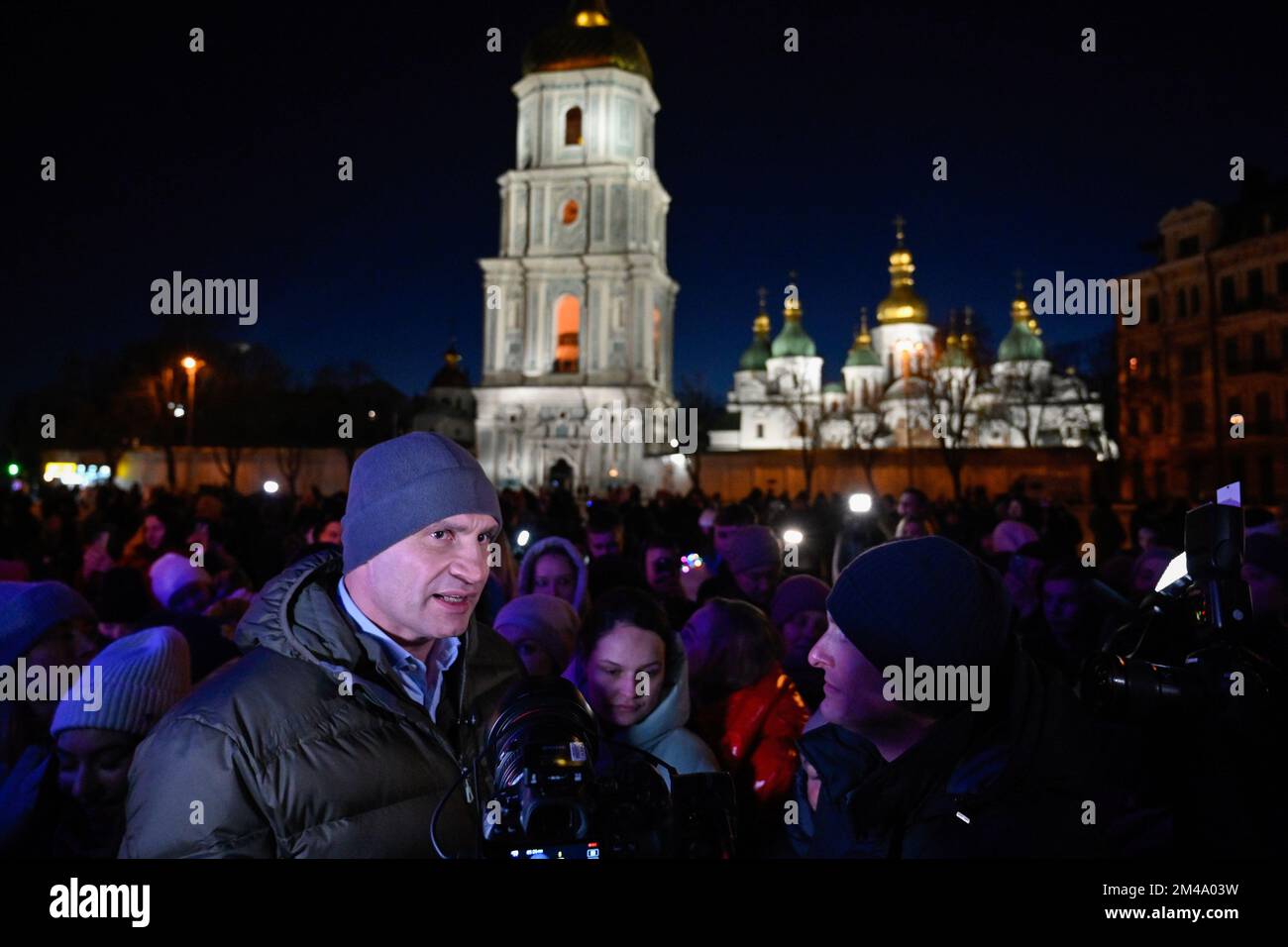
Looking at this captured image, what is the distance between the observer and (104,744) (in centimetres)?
315

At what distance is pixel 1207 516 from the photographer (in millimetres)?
2430

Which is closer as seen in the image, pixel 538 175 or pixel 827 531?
pixel 827 531

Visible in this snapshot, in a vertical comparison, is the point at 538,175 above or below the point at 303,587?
above

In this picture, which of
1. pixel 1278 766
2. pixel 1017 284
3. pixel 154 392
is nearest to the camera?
pixel 1278 766

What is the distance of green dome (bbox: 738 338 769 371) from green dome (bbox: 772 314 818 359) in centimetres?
135

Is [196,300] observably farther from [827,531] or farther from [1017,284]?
[1017,284]

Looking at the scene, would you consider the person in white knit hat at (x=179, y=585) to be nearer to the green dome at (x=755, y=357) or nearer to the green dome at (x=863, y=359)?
the green dome at (x=863, y=359)

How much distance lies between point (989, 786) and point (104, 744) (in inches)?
108

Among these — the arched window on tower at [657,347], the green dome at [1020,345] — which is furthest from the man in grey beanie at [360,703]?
the green dome at [1020,345]

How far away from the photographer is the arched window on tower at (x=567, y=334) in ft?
166

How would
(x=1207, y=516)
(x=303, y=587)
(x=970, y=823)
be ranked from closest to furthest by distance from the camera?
(x=970, y=823)
(x=303, y=587)
(x=1207, y=516)

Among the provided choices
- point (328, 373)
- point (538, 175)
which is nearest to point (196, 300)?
point (538, 175)
